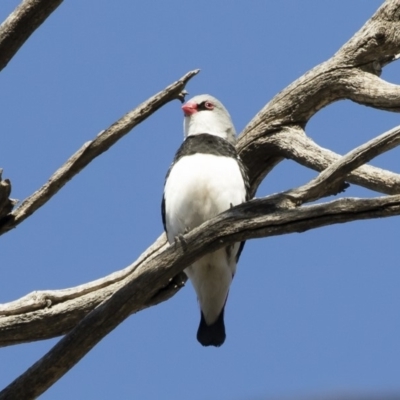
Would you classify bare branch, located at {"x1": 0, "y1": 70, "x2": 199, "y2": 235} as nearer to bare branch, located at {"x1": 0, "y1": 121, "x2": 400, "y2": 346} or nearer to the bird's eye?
bare branch, located at {"x1": 0, "y1": 121, "x2": 400, "y2": 346}

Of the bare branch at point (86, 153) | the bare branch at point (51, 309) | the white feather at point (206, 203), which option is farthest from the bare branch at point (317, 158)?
the bare branch at point (51, 309)

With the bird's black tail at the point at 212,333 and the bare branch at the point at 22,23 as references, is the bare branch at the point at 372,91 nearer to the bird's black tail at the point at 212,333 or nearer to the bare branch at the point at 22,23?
the bird's black tail at the point at 212,333

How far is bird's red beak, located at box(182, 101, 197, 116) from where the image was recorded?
21.9 feet

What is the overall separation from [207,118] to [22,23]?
173 centimetres

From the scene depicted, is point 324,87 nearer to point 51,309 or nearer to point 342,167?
point 342,167

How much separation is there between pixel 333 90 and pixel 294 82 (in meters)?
0.29

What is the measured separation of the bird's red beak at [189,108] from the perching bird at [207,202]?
0.51 meters

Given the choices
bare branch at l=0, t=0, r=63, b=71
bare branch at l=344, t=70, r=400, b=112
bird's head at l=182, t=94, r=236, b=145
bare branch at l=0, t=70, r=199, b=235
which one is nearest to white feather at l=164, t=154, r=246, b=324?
bare branch at l=0, t=70, r=199, b=235

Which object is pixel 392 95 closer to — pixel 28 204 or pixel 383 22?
pixel 383 22

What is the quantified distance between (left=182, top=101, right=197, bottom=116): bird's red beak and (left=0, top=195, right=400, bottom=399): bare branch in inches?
77.3

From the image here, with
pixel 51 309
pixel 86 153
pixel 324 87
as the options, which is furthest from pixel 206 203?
pixel 324 87

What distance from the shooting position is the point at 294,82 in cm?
667

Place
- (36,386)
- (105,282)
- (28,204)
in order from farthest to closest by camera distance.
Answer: (105,282) < (28,204) < (36,386)

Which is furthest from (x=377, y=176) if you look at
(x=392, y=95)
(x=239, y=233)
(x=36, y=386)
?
(x=36, y=386)
